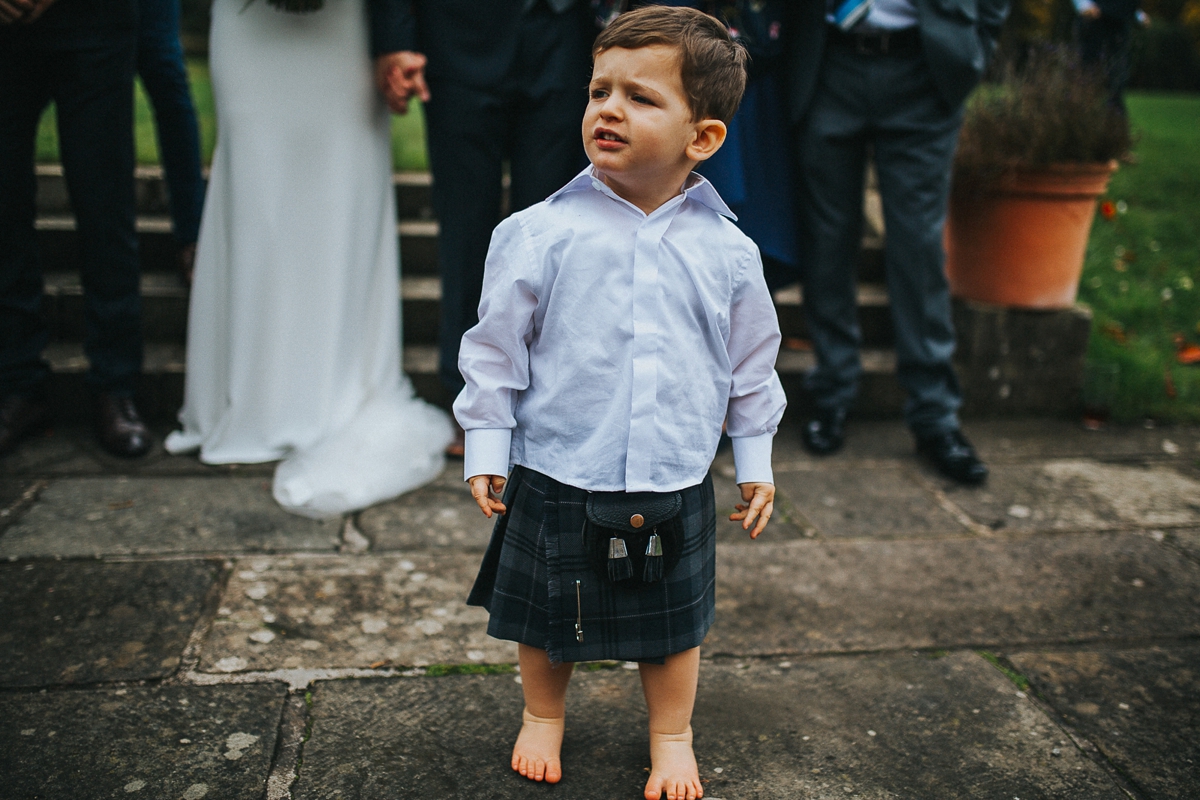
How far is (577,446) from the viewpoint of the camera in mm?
1595

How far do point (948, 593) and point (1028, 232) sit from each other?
1811mm

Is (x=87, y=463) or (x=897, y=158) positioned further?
(x=897, y=158)

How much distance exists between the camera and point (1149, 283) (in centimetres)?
493

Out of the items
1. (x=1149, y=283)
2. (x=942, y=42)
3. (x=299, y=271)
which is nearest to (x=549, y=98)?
(x=299, y=271)

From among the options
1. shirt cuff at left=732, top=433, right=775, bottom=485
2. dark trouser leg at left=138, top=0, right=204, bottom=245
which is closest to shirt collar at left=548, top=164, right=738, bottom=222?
shirt cuff at left=732, top=433, right=775, bottom=485

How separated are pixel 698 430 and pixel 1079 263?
2830mm

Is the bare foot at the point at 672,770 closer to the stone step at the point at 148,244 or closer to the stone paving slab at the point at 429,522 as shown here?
the stone paving slab at the point at 429,522

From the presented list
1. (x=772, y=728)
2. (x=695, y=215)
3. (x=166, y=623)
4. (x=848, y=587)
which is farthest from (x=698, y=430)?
(x=166, y=623)

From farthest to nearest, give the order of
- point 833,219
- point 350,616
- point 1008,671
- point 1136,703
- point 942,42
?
point 833,219 → point 942,42 → point 350,616 → point 1008,671 → point 1136,703

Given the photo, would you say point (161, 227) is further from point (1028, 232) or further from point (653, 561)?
point (1028, 232)

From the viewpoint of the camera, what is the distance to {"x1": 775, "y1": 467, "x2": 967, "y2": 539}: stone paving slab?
2834mm

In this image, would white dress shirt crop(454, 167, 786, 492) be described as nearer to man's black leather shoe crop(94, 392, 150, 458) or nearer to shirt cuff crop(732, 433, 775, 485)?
shirt cuff crop(732, 433, 775, 485)

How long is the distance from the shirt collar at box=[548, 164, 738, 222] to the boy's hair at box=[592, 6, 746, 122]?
115 mm

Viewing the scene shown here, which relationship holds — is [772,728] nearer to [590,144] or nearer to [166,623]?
[590,144]
